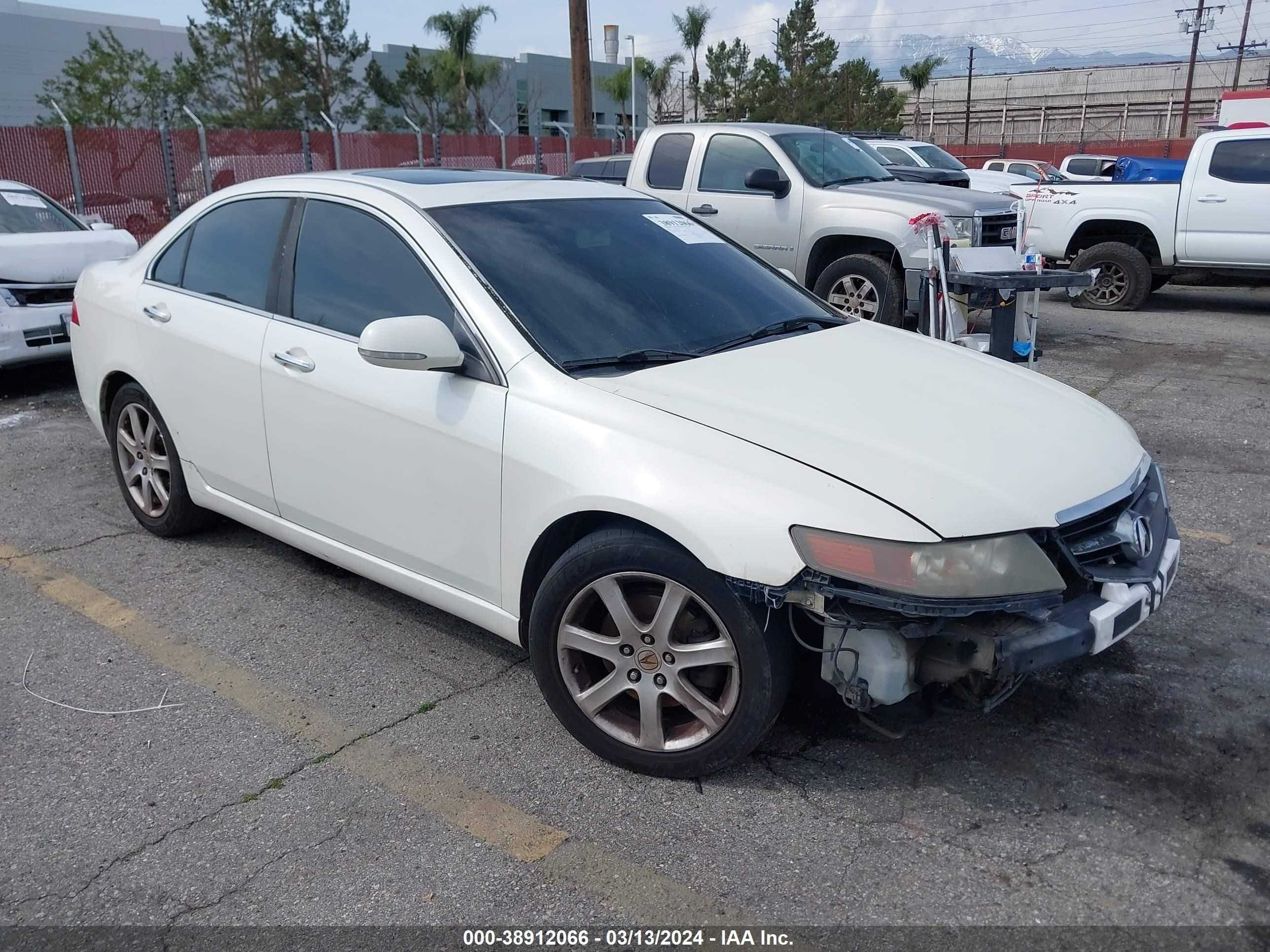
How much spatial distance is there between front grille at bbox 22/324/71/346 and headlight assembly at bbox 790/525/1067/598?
7.11 m

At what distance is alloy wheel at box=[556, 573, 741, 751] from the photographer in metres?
2.85

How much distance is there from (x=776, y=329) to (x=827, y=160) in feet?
20.8

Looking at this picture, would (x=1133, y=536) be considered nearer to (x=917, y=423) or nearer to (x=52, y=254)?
(x=917, y=423)

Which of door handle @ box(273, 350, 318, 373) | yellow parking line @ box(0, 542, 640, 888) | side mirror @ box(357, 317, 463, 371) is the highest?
side mirror @ box(357, 317, 463, 371)

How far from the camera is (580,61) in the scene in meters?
19.8

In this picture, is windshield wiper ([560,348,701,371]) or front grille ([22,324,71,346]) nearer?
windshield wiper ([560,348,701,371])

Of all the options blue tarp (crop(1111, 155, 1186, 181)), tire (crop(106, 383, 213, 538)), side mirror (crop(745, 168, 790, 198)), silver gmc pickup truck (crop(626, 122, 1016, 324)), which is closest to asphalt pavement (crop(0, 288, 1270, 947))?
tire (crop(106, 383, 213, 538))

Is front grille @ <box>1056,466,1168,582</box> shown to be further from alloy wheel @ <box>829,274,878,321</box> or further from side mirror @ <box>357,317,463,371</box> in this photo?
alloy wheel @ <box>829,274,878,321</box>

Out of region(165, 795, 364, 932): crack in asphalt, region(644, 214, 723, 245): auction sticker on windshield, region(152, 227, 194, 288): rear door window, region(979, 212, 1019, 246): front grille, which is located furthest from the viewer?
region(979, 212, 1019, 246): front grille

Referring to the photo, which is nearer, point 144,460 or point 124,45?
point 144,460

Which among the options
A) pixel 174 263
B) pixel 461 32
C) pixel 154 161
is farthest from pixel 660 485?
pixel 461 32

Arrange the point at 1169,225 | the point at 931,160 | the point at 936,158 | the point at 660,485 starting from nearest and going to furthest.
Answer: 1. the point at 660,485
2. the point at 1169,225
3. the point at 931,160
4. the point at 936,158

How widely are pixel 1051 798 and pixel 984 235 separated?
694 centimetres

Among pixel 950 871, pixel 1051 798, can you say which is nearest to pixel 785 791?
pixel 950 871
